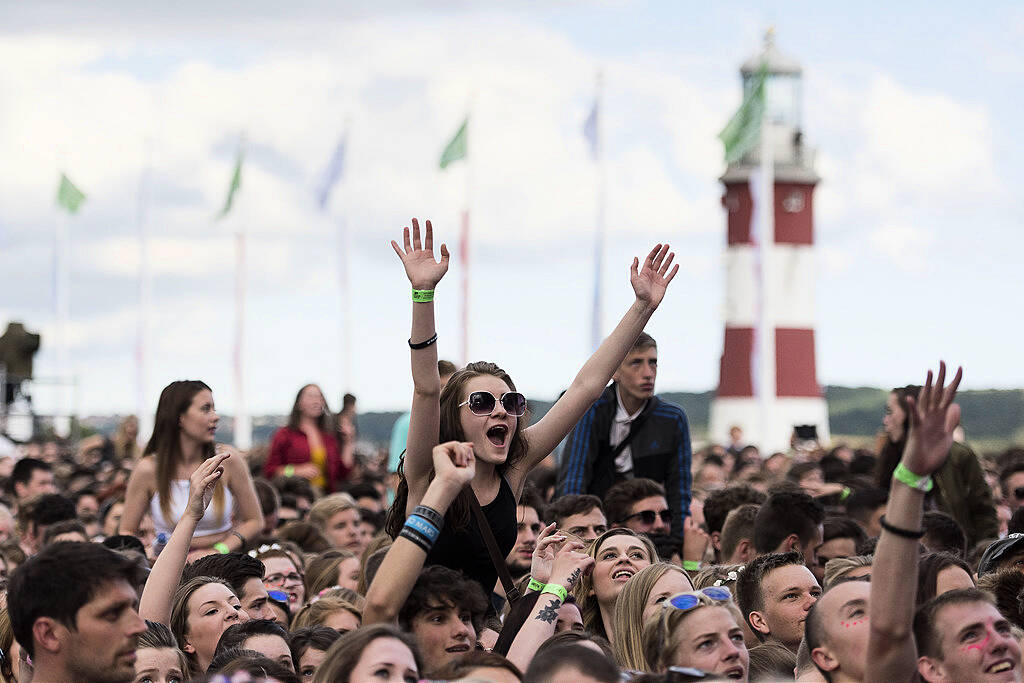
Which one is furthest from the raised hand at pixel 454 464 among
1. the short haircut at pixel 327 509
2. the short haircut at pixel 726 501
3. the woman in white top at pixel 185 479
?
the short haircut at pixel 327 509

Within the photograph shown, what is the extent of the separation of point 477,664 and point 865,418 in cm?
3411

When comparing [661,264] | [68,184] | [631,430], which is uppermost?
[68,184]

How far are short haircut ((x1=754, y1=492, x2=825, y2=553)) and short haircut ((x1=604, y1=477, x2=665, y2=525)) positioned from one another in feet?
1.81

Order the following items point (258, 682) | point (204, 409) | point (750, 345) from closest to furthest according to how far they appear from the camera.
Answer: point (258, 682) → point (204, 409) → point (750, 345)

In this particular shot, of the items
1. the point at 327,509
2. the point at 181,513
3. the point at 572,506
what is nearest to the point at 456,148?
the point at 327,509

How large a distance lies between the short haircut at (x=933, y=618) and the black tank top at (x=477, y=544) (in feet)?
4.71

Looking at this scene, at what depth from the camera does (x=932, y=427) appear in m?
3.94

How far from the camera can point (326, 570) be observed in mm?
8328

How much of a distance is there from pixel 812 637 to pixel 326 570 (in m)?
4.03

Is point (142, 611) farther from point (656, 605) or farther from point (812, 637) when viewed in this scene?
point (812, 637)

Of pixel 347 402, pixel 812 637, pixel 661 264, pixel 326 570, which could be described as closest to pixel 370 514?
pixel 326 570

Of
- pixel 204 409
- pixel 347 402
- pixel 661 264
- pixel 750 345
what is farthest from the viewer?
pixel 750 345

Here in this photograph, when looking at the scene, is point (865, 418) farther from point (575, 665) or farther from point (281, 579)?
point (575, 665)

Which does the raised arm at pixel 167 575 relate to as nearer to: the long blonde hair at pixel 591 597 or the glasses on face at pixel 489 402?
the glasses on face at pixel 489 402
